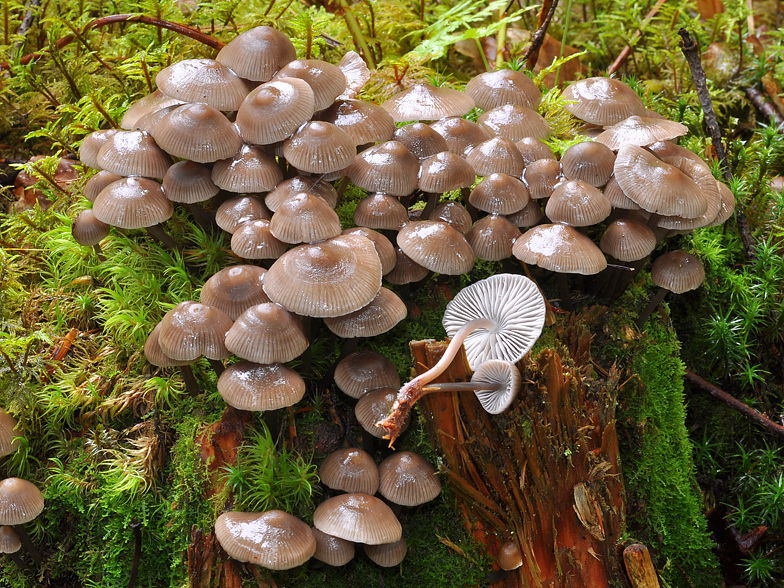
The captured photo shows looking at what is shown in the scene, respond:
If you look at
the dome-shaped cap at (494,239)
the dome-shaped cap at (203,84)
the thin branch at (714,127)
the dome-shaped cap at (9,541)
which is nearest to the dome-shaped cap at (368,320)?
the dome-shaped cap at (494,239)

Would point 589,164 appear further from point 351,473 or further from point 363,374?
point 351,473

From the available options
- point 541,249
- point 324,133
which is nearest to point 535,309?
point 541,249

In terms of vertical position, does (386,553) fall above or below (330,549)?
below

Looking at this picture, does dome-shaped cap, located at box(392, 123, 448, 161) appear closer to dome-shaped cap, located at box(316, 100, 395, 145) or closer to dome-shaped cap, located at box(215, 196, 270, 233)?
dome-shaped cap, located at box(316, 100, 395, 145)

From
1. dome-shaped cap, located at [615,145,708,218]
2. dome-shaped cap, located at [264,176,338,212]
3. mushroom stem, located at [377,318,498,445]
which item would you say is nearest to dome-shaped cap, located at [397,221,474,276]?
mushroom stem, located at [377,318,498,445]

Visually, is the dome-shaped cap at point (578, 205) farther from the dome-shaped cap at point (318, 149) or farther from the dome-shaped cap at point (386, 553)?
the dome-shaped cap at point (386, 553)

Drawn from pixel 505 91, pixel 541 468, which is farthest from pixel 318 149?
pixel 541 468
